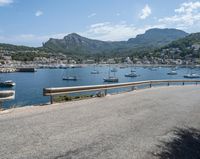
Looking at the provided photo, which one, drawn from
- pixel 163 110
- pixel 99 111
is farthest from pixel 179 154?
pixel 163 110

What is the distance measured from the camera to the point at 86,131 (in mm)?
9234

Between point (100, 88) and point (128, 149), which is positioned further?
point (100, 88)

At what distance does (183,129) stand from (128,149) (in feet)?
12.3

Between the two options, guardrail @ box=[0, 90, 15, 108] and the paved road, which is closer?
the paved road

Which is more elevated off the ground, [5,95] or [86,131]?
[5,95]

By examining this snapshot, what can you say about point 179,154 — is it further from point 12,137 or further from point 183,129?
point 12,137

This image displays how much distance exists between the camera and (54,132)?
8.91 m

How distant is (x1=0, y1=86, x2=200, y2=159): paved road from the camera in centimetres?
730

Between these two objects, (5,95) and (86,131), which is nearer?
(86,131)

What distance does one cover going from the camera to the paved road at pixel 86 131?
7302 millimetres

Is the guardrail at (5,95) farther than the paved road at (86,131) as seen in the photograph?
Yes

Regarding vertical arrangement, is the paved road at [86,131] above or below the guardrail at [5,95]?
below

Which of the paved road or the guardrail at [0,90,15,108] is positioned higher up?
the guardrail at [0,90,15,108]

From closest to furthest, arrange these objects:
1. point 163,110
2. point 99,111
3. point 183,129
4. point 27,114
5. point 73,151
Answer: point 73,151 → point 183,129 → point 27,114 → point 99,111 → point 163,110
